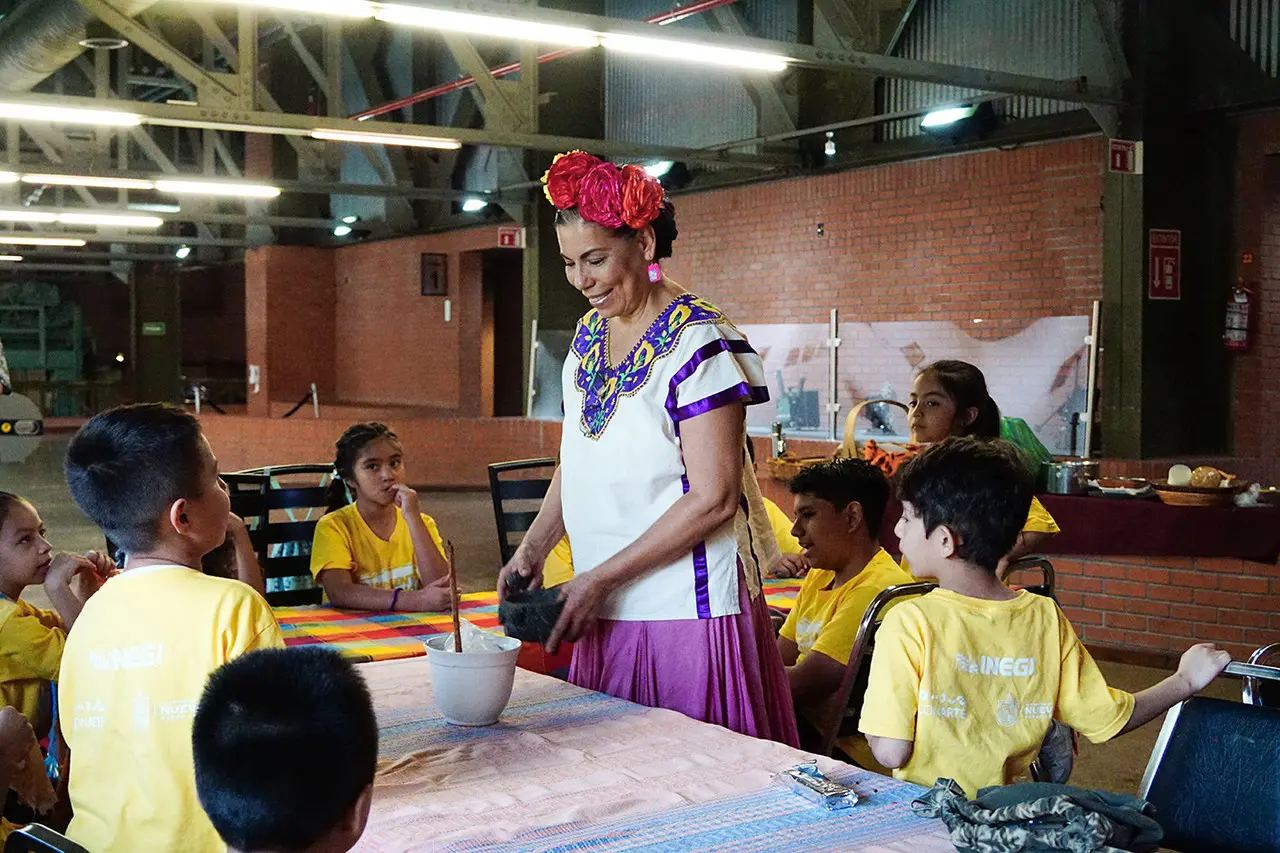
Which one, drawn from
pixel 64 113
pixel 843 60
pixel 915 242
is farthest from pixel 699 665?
pixel 915 242

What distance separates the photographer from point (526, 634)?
2234 mm

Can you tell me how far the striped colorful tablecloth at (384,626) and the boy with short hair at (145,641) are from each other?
109 centimetres

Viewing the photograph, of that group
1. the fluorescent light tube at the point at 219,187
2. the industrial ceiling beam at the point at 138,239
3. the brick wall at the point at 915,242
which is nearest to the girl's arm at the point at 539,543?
the brick wall at the point at 915,242

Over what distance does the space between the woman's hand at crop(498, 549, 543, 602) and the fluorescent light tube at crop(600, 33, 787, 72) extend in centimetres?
424

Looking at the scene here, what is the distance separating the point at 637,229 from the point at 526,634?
0.74 meters

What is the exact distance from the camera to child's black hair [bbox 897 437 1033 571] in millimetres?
1892

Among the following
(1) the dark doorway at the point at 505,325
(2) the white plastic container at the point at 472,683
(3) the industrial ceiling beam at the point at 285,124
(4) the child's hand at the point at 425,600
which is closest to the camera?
(2) the white plastic container at the point at 472,683

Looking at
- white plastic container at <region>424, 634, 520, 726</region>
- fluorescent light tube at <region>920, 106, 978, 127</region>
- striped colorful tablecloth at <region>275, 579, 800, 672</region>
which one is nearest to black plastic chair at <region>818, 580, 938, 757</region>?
white plastic container at <region>424, 634, 520, 726</region>

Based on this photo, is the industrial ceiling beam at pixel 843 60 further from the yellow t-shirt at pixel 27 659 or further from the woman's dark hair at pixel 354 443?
the yellow t-shirt at pixel 27 659

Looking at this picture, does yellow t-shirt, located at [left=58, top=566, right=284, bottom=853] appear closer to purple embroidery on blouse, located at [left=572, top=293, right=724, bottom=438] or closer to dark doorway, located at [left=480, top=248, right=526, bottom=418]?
purple embroidery on blouse, located at [left=572, top=293, right=724, bottom=438]

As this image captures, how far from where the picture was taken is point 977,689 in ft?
6.01

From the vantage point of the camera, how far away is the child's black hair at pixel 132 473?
1691 mm

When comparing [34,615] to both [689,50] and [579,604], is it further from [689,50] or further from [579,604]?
[689,50]

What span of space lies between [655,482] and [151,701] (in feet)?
3.00
